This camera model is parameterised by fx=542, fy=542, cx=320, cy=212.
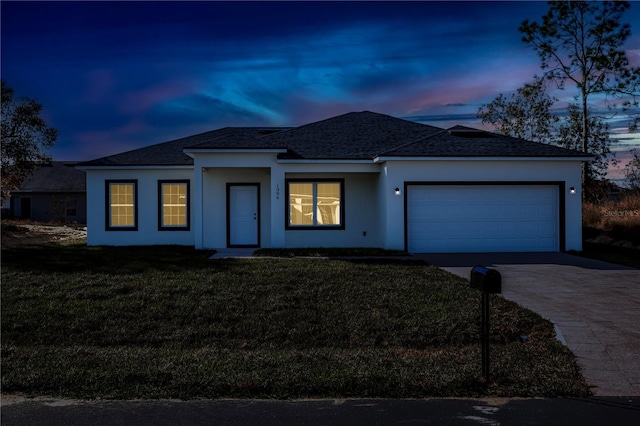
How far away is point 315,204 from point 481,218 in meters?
5.40

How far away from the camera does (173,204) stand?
63.2ft

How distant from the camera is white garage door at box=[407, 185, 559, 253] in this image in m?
16.6

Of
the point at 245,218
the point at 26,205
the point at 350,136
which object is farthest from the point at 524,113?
the point at 26,205

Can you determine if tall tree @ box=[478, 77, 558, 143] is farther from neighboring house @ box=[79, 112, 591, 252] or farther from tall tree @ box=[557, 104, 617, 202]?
neighboring house @ box=[79, 112, 591, 252]

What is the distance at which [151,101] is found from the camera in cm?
1958

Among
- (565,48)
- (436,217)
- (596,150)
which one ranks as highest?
(565,48)

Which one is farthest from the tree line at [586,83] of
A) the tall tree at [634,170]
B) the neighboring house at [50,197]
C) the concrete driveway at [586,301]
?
the neighboring house at [50,197]

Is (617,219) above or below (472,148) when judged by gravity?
below

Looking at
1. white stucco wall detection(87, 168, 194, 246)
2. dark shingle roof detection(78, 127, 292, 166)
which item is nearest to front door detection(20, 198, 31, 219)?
dark shingle roof detection(78, 127, 292, 166)

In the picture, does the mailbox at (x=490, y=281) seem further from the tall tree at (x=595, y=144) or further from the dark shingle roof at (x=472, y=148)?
the tall tree at (x=595, y=144)

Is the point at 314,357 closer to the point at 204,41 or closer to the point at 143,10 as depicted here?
the point at 143,10

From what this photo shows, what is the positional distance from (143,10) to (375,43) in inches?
247

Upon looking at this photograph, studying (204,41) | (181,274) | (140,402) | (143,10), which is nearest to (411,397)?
(140,402)

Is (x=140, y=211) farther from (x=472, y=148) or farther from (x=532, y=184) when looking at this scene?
(x=532, y=184)
